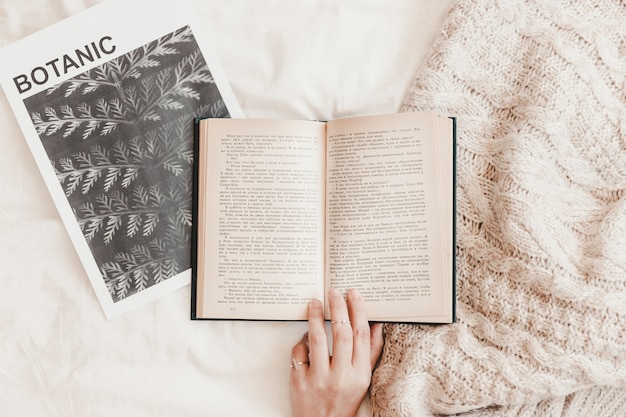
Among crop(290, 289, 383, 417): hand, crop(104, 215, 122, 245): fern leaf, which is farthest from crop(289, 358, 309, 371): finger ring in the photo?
crop(104, 215, 122, 245): fern leaf

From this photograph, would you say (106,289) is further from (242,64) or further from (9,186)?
(242,64)

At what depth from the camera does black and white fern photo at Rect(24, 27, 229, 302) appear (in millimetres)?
864

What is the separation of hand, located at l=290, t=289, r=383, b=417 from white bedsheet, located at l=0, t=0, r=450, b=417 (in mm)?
41

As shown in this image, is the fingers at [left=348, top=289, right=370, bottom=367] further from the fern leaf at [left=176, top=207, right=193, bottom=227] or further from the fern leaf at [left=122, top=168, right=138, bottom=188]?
the fern leaf at [left=122, top=168, right=138, bottom=188]

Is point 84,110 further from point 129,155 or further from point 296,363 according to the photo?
point 296,363

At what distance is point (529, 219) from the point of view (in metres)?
0.77

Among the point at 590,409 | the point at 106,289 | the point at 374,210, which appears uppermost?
the point at 374,210

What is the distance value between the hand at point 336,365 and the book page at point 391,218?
0.10 ft

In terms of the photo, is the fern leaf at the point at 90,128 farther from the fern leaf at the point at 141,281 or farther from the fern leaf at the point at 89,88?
the fern leaf at the point at 141,281

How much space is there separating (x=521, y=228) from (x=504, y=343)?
0.51ft

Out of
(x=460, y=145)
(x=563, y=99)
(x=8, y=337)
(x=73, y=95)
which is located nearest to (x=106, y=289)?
(x=8, y=337)

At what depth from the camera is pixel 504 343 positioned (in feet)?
2.55

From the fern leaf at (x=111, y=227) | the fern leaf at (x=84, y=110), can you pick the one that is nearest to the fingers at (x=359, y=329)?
the fern leaf at (x=111, y=227)

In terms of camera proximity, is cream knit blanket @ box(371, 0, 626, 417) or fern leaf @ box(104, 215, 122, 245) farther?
fern leaf @ box(104, 215, 122, 245)
